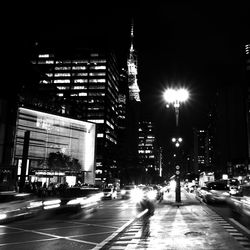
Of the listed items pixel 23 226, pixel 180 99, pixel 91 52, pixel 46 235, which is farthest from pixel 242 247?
pixel 91 52

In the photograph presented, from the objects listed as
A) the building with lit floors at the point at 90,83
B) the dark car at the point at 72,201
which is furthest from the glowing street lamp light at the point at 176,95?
the building with lit floors at the point at 90,83

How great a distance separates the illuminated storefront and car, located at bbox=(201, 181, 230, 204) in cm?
5589

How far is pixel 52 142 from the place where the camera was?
89875 millimetres

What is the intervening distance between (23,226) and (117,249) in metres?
6.47

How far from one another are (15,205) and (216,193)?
54.8 ft

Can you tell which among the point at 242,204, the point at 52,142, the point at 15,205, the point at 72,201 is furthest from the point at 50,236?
the point at 52,142

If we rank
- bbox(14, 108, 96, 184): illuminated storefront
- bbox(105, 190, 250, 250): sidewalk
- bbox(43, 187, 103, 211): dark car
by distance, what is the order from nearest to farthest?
bbox(105, 190, 250, 250): sidewalk → bbox(43, 187, 103, 211): dark car → bbox(14, 108, 96, 184): illuminated storefront

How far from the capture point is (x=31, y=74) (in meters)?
78.4

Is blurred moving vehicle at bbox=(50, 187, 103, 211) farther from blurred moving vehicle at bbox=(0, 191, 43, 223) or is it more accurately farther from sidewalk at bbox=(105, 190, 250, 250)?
sidewalk at bbox=(105, 190, 250, 250)

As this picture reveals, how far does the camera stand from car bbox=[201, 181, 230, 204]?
25.2 meters

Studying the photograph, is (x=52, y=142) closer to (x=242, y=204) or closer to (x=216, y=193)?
(x=216, y=193)

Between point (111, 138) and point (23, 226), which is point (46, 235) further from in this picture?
point (111, 138)

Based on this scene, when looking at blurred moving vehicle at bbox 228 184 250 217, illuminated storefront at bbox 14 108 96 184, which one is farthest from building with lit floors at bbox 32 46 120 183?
blurred moving vehicle at bbox 228 184 250 217

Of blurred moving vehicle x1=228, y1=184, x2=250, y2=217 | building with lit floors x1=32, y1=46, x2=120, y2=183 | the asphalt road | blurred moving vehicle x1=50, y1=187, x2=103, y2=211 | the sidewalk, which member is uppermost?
building with lit floors x1=32, y1=46, x2=120, y2=183
